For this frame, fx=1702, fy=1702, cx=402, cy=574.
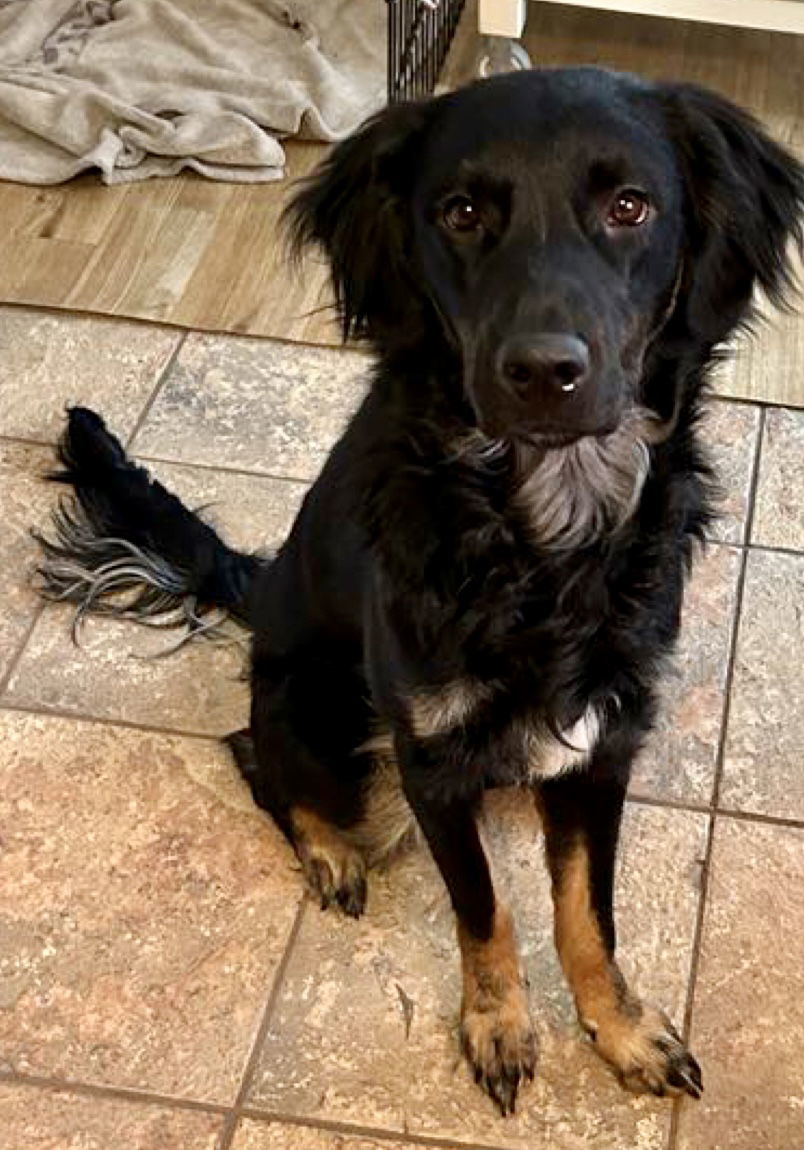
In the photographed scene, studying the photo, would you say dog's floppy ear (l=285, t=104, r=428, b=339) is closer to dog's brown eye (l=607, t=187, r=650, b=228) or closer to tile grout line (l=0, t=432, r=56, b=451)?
dog's brown eye (l=607, t=187, r=650, b=228)

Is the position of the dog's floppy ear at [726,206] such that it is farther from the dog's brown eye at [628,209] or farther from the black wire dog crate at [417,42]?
the black wire dog crate at [417,42]

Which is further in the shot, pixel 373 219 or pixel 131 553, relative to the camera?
pixel 131 553

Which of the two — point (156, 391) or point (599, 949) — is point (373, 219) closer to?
point (599, 949)

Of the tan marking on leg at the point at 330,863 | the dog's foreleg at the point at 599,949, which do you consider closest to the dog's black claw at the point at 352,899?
the tan marking on leg at the point at 330,863

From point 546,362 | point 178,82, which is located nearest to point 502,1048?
point 546,362

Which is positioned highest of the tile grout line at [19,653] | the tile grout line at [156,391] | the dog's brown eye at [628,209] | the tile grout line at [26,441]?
the dog's brown eye at [628,209]

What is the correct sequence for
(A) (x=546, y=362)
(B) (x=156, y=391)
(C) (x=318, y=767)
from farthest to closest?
(B) (x=156, y=391) → (C) (x=318, y=767) → (A) (x=546, y=362)

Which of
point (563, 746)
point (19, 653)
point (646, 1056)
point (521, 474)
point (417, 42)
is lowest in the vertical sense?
point (19, 653)

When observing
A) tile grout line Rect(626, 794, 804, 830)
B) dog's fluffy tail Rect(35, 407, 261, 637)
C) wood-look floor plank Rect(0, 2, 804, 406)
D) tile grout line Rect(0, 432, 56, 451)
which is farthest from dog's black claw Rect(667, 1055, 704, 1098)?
tile grout line Rect(0, 432, 56, 451)

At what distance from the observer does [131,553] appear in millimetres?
2281

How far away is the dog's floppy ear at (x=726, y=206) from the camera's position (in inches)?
60.1

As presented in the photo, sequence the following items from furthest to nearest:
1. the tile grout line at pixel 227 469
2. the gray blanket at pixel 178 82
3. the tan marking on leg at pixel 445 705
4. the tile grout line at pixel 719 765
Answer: the gray blanket at pixel 178 82, the tile grout line at pixel 227 469, the tile grout line at pixel 719 765, the tan marking on leg at pixel 445 705

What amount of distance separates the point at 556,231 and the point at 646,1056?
894 mm

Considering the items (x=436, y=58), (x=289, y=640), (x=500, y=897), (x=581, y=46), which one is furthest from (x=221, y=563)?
(x=581, y=46)
